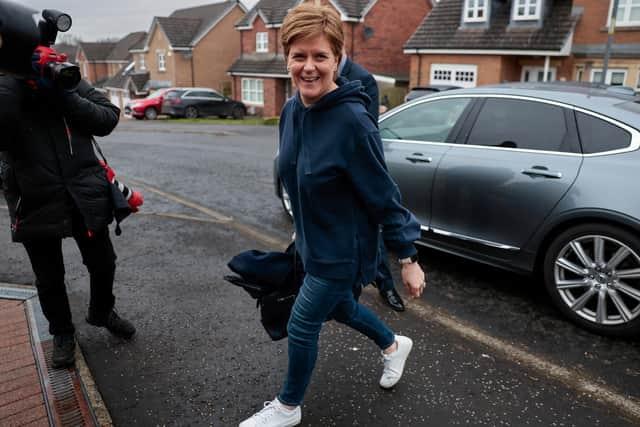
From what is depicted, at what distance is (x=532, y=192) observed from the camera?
3.76 m

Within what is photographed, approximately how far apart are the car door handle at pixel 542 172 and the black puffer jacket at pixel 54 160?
288 centimetres

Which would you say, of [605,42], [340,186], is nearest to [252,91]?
[605,42]

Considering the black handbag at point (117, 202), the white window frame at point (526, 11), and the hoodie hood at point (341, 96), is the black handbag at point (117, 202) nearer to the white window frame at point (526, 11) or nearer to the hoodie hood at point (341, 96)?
the hoodie hood at point (341, 96)

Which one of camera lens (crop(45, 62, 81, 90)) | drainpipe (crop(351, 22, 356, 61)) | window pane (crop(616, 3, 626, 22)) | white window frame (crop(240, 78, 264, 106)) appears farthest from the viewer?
white window frame (crop(240, 78, 264, 106))

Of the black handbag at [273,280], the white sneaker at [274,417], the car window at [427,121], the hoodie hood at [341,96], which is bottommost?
the white sneaker at [274,417]

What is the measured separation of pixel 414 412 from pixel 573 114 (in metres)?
2.52

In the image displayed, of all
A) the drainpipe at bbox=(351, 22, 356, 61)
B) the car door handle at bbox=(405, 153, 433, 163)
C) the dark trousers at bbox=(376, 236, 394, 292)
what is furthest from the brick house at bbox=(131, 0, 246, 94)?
the dark trousers at bbox=(376, 236, 394, 292)

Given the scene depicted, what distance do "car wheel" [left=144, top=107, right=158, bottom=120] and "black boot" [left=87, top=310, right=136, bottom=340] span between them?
26356 mm

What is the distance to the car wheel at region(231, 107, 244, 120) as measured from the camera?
98.0 ft

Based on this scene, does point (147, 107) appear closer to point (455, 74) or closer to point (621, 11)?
point (455, 74)

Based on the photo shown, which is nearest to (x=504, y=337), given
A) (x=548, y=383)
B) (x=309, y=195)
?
(x=548, y=383)

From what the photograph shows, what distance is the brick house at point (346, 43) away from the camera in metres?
27.4

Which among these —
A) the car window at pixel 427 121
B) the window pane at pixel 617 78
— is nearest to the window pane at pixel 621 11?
the window pane at pixel 617 78

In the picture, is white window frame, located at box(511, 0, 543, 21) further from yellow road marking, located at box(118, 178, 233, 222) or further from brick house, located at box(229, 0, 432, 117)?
yellow road marking, located at box(118, 178, 233, 222)
